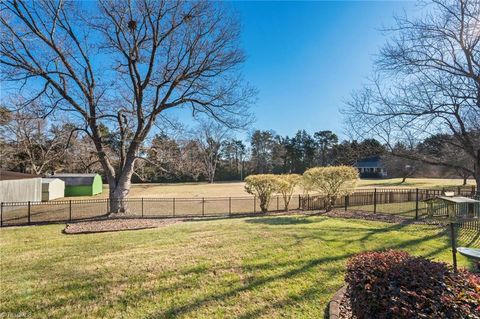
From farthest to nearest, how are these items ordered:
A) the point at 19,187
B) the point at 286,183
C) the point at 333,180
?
1. the point at 19,187
2. the point at 286,183
3. the point at 333,180

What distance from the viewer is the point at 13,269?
4.76 meters

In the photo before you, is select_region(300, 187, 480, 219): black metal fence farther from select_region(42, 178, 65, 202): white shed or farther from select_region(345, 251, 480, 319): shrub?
select_region(42, 178, 65, 202): white shed

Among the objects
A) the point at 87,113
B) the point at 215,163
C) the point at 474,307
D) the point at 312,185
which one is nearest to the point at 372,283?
the point at 474,307

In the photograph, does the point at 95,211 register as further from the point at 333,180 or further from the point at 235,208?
the point at 333,180

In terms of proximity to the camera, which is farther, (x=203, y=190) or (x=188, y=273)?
(x=203, y=190)

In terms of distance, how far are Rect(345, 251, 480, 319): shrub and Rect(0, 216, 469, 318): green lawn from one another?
0.95m

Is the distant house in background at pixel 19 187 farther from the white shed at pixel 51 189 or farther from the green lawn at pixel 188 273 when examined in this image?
the green lawn at pixel 188 273

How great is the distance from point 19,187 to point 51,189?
6.27 metres

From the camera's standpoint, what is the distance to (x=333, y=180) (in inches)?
490

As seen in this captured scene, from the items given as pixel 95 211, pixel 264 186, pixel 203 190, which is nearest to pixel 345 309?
pixel 264 186

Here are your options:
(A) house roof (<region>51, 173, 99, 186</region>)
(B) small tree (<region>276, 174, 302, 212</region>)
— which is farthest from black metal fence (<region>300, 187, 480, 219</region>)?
(A) house roof (<region>51, 173, 99, 186</region>)

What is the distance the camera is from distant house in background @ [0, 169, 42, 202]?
16.6m

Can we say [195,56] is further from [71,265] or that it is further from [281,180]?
[71,265]

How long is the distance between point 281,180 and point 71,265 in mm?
11214
